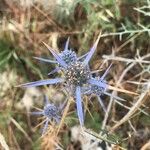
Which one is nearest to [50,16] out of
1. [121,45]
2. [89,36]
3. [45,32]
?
[45,32]

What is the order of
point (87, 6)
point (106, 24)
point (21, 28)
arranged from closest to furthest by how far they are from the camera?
1. point (87, 6)
2. point (106, 24)
3. point (21, 28)

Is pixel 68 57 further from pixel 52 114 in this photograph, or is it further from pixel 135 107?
pixel 135 107

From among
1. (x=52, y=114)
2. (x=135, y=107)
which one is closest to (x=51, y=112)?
(x=52, y=114)

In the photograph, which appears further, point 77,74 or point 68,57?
point 68,57

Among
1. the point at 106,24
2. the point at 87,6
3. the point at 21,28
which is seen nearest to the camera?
the point at 87,6

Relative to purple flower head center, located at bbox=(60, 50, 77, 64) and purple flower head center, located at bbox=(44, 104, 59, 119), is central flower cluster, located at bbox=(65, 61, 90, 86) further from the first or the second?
purple flower head center, located at bbox=(44, 104, 59, 119)

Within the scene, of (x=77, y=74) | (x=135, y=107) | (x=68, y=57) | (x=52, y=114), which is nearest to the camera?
(x=77, y=74)

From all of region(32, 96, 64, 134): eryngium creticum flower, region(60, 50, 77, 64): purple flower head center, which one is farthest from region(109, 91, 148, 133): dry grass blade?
region(60, 50, 77, 64): purple flower head center

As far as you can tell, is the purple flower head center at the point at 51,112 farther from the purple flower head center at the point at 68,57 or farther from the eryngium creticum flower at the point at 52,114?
the purple flower head center at the point at 68,57

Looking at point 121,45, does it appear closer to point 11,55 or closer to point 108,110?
point 108,110

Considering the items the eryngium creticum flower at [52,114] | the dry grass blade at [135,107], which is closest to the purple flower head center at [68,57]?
the eryngium creticum flower at [52,114]
